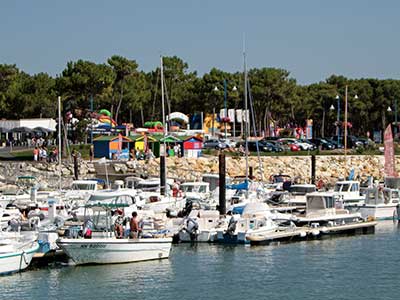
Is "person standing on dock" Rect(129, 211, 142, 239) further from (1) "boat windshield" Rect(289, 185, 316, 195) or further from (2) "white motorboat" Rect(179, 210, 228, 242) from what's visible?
(1) "boat windshield" Rect(289, 185, 316, 195)

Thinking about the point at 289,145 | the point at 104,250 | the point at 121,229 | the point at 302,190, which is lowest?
the point at 104,250

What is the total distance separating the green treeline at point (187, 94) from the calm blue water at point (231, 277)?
52267 mm

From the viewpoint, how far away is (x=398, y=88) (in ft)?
397

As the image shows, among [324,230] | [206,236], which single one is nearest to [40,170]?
[206,236]

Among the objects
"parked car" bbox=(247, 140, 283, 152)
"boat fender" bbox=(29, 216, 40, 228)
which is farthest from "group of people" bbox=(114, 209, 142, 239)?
"parked car" bbox=(247, 140, 283, 152)

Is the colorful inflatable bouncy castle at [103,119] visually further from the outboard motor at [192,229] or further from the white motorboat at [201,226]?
the outboard motor at [192,229]

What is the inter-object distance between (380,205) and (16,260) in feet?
78.1

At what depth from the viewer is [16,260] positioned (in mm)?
32781

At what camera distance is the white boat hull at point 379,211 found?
1967 inches

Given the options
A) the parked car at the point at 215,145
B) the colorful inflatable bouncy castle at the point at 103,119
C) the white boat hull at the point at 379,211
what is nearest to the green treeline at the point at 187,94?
the colorful inflatable bouncy castle at the point at 103,119

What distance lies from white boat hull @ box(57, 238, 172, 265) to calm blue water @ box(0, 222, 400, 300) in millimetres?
304

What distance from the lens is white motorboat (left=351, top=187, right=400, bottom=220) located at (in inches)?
1971

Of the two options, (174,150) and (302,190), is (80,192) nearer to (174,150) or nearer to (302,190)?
(302,190)

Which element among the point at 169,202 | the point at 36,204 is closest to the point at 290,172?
the point at 169,202
